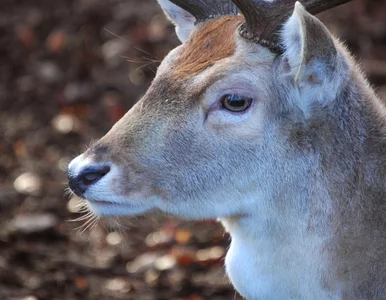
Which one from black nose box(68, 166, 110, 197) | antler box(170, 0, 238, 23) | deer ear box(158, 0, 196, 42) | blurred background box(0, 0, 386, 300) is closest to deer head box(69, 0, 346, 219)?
black nose box(68, 166, 110, 197)

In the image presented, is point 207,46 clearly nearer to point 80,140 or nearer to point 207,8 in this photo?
point 207,8

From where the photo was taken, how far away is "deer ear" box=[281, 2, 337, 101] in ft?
14.4

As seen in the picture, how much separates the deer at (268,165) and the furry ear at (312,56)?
12 millimetres

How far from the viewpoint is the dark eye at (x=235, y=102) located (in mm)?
4715

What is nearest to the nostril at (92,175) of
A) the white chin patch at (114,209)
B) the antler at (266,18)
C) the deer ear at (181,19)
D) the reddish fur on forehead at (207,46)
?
the white chin patch at (114,209)

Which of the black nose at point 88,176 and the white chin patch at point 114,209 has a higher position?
the black nose at point 88,176

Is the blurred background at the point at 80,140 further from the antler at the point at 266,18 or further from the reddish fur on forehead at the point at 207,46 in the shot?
the antler at the point at 266,18

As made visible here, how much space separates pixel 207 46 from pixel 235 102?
375mm

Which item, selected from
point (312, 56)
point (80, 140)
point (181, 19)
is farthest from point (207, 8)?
point (80, 140)

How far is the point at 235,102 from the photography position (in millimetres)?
4715

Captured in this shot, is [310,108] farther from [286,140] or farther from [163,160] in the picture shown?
[163,160]

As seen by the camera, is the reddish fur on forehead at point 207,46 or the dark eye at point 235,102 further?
the reddish fur on forehead at point 207,46

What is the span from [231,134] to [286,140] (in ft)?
0.87

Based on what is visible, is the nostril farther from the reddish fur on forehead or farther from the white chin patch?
the reddish fur on forehead
